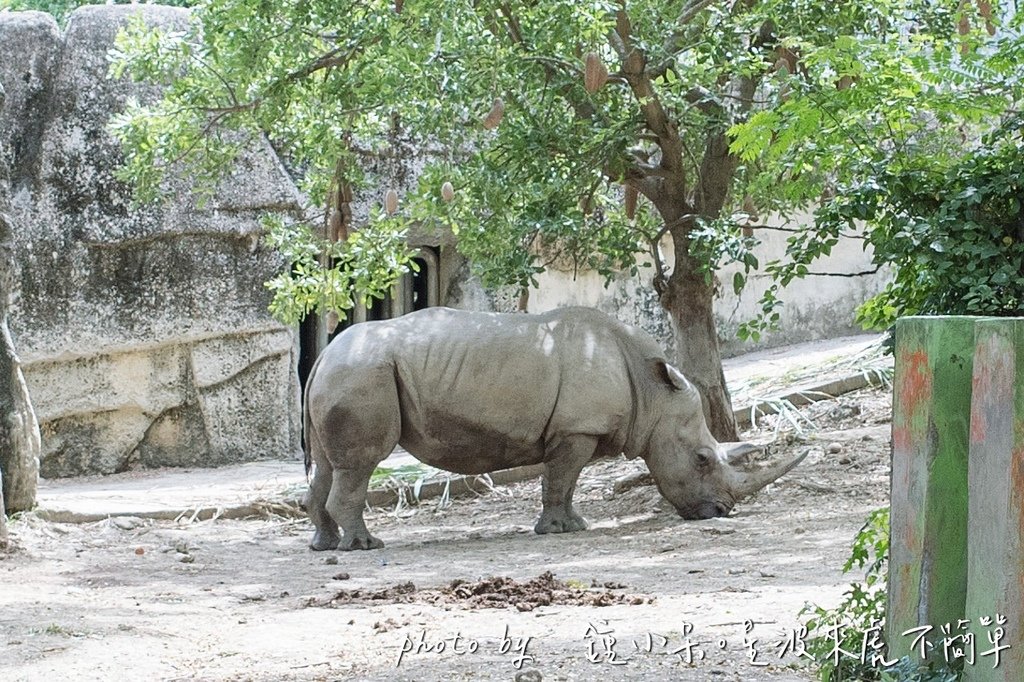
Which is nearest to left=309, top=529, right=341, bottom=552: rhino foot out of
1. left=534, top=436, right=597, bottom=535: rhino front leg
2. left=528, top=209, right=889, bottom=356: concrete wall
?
left=534, top=436, right=597, bottom=535: rhino front leg

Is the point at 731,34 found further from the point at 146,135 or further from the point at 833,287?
the point at 833,287

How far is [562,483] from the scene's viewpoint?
9125 mm

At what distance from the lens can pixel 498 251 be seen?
30.7ft

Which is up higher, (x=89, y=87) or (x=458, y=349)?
(x=89, y=87)

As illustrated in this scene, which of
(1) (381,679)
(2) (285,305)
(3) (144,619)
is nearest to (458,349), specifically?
(2) (285,305)

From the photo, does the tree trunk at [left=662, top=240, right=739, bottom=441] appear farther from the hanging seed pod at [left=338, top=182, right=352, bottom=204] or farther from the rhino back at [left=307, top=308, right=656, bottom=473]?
the hanging seed pod at [left=338, top=182, right=352, bottom=204]

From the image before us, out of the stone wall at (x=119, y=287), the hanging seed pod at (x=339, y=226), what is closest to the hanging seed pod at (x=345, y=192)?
the hanging seed pod at (x=339, y=226)

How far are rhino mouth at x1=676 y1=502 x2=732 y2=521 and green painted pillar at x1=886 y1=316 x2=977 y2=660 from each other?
5.46 m

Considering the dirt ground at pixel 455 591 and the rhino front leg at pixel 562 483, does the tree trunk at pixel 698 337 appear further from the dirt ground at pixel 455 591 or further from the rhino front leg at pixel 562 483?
→ the rhino front leg at pixel 562 483

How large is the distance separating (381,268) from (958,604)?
621cm

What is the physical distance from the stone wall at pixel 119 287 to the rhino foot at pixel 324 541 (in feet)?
16.9

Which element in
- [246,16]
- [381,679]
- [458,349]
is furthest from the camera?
[458,349]

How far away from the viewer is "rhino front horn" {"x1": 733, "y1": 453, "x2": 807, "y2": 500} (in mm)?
9359

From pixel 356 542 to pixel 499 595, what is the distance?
2689 mm
